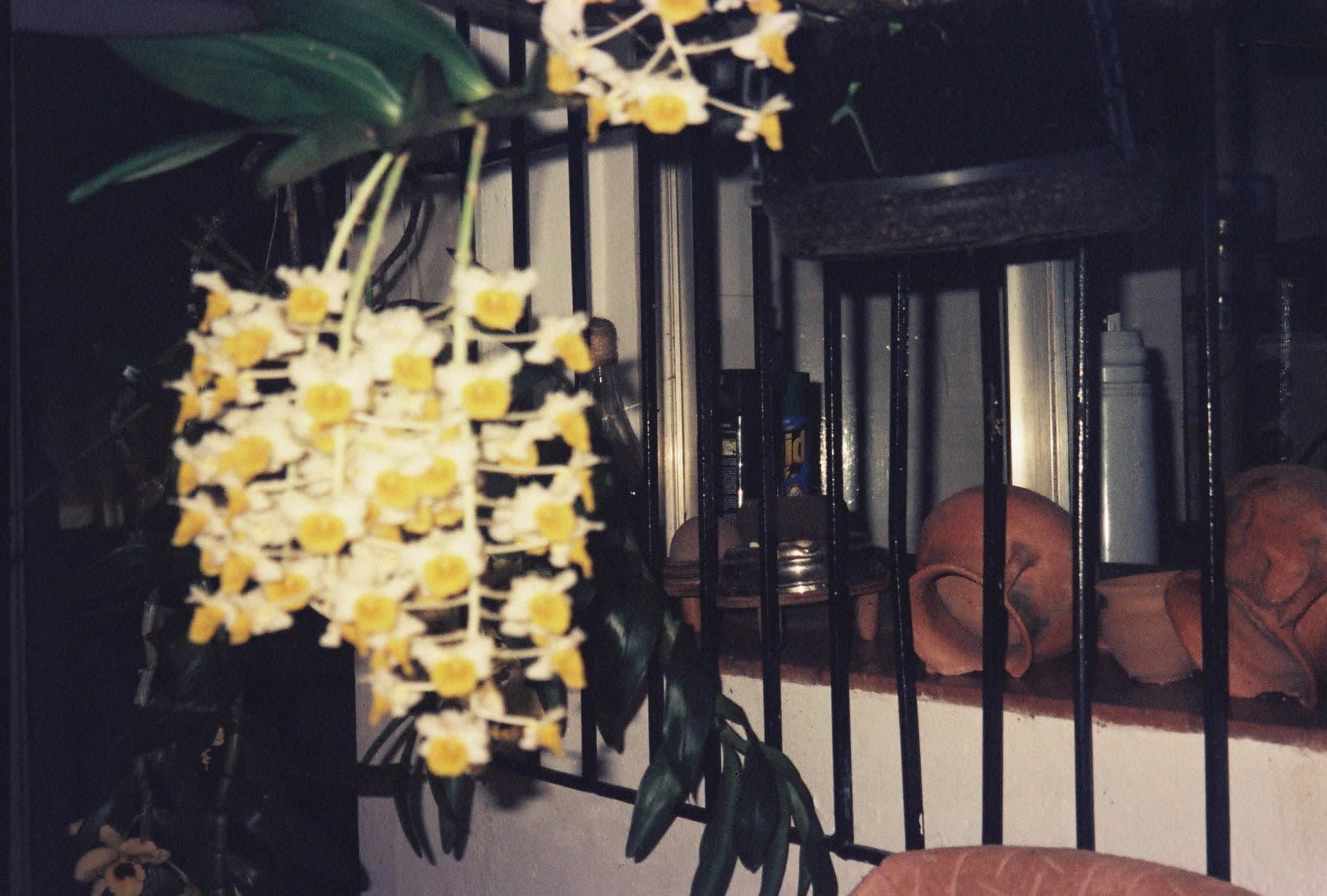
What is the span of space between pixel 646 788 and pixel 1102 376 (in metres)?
0.91

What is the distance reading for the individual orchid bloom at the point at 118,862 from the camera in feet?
3.69

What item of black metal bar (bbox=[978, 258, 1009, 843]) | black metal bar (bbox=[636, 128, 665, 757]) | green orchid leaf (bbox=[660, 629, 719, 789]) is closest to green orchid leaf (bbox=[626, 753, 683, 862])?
green orchid leaf (bbox=[660, 629, 719, 789])

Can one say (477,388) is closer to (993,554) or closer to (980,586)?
(993,554)

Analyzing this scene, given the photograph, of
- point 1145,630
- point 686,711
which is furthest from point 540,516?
point 1145,630

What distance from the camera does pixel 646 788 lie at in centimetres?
99

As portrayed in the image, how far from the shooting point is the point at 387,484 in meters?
0.42

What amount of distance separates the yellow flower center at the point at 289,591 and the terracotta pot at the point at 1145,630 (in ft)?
2.82

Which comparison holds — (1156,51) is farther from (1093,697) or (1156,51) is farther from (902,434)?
(1093,697)

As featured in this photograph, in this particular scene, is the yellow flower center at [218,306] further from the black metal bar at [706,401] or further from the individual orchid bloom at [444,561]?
the black metal bar at [706,401]

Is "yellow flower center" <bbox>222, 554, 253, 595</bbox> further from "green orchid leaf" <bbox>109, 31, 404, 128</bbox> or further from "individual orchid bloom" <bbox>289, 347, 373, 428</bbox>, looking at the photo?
"green orchid leaf" <bbox>109, 31, 404, 128</bbox>

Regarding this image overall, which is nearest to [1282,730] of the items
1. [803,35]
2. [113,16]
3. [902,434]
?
[902,434]

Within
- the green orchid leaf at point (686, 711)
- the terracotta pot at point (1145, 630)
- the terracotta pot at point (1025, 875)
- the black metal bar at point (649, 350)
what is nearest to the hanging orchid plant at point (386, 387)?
the terracotta pot at point (1025, 875)

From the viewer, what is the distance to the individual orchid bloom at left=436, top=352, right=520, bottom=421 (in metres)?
0.42

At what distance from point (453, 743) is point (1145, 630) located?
83 cm
